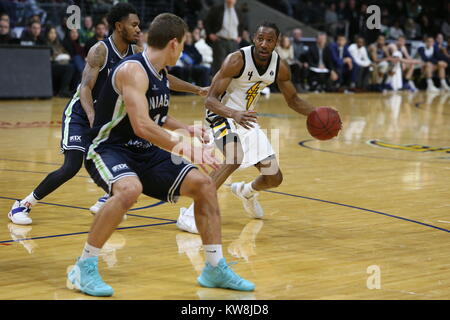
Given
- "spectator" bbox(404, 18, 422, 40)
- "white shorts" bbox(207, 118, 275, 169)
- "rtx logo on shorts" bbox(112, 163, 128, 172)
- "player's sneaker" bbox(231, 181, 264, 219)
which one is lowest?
"spectator" bbox(404, 18, 422, 40)

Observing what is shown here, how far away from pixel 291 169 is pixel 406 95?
14826 mm

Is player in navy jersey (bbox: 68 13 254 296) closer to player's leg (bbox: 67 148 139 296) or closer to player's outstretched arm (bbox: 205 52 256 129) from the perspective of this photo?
player's leg (bbox: 67 148 139 296)

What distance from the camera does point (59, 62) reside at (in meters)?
17.6

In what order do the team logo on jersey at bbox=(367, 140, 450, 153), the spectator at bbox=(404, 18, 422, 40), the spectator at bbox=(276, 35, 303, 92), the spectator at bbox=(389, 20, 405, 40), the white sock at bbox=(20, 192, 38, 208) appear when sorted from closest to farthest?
the white sock at bbox=(20, 192, 38, 208), the team logo on jersey at bbox=(367, 140, 450, 153), the spectator at bbox=(276, 35, 303, 92), the spectator at bbox=(389, 20, 405, 40), the spectator at bbox=(404, 18, 422, 40)

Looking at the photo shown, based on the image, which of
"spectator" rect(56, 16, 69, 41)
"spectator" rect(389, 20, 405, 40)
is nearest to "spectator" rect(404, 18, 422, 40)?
"spectator" rect(389, 20, 405, 40)

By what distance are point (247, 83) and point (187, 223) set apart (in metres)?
1.34

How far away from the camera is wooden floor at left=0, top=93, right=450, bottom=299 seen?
4723 millimetres

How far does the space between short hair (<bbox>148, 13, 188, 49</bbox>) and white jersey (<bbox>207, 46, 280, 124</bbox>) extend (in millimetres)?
2069

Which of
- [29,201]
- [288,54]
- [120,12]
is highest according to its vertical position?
[120,12]

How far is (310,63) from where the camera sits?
22.6 meters

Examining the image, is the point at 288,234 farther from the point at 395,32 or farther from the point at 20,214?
the point at 395,32

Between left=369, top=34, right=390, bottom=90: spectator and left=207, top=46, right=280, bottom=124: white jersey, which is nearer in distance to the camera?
left=207, top=46, right=280, bottom=124: white jersey

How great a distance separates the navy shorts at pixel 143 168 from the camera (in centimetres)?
460

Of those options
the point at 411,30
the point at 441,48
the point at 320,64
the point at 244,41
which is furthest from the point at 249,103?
the point at 411,30
